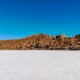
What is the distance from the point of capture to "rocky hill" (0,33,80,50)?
45.8 meters

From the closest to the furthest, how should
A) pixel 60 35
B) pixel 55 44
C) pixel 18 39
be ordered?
pixel 55 44 < pixel 60 35 < pixel 18 39

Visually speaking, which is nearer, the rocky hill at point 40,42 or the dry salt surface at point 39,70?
the dry salt surface at point 39,70

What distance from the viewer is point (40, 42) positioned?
161 feet

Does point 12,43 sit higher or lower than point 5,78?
higher

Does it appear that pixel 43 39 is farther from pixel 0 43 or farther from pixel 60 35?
pixel 0 43

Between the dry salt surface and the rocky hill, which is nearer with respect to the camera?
the dry salt surface

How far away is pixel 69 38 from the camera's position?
48.9 meters

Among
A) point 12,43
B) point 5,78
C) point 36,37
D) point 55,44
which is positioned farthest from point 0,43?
point 5,78

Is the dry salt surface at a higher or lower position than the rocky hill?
lower

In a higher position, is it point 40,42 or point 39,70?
point 40,42

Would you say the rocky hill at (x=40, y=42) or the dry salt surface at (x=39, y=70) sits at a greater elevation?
the rocky hill at (x=40, y=42)

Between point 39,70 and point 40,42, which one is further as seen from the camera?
point 40,42

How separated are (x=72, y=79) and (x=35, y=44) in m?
41.8

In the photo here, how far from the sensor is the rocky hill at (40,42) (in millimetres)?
45797
